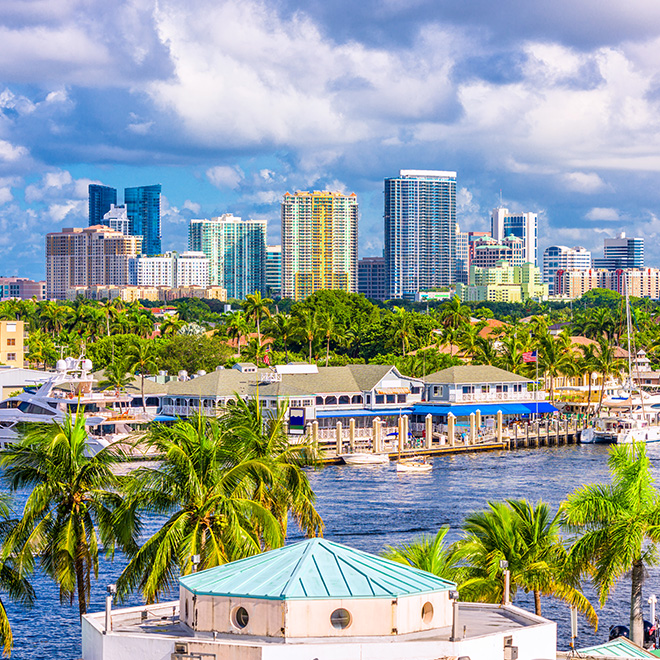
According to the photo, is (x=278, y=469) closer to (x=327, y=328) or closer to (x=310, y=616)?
(x=310, y=616)

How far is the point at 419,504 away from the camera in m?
73.1

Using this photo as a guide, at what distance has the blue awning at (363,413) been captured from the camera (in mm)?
102938

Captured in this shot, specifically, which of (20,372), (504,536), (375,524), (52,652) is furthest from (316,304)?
(504,536)

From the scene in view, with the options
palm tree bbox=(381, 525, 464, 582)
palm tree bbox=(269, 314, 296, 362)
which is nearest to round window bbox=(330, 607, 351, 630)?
palm tree bbox=(381, 525, 464, 582)

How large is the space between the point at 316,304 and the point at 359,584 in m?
147

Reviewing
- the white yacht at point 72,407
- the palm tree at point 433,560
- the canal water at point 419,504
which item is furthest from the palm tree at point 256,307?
the palm tree at point 433,560

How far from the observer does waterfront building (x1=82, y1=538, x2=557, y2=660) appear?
19797mm

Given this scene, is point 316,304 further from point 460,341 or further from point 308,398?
point 308,398

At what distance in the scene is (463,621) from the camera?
22.6m

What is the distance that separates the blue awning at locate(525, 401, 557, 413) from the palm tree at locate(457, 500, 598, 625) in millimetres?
82561

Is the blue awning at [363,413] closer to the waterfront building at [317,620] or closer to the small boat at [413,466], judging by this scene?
the small boat at [413,466]

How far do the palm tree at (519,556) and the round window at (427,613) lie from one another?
28.3 feet

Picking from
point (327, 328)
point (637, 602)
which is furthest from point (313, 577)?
point (327, 328)

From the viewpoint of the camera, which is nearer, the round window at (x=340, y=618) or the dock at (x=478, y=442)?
the round window at (x=340, y=618)
